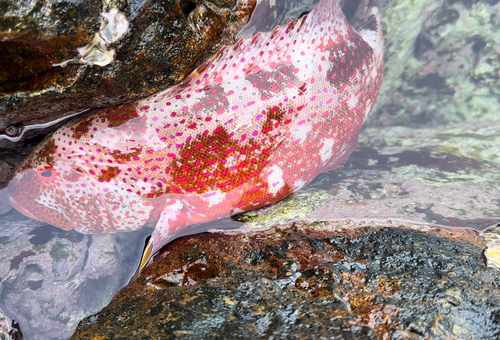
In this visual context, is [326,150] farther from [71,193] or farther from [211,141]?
[71,193]

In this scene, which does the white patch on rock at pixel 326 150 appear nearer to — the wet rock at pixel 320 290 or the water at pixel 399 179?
the water at pixel 399 179

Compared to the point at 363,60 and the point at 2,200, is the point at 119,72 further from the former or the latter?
the point at 363,60

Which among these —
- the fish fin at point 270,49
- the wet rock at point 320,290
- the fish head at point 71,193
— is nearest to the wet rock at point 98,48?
the fish fin at point 270,49

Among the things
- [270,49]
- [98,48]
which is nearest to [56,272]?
[98,48]

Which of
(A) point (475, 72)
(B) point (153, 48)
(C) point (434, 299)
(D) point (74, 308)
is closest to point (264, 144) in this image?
(B) point (153, 48)

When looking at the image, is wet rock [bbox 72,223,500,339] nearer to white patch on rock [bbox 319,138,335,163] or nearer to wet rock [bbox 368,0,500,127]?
white patch on rock [bbox 319,138,335,163]

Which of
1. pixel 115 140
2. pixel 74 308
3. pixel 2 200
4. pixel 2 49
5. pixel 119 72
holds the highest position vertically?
pixel 2 49

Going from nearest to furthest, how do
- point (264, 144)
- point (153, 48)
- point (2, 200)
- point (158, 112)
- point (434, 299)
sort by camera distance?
point (434, 299) → point (153, 48) → point (158, 112) → point (264, 144) → point (2, 200)
